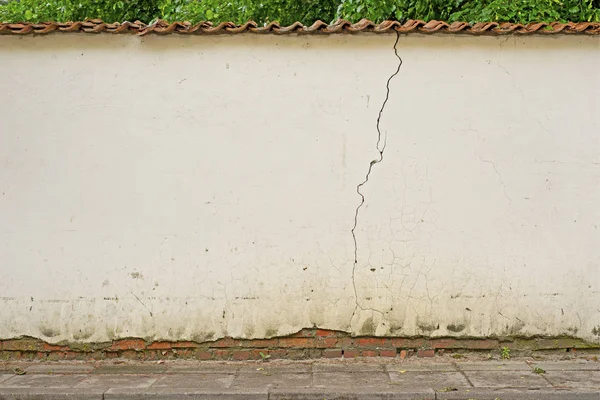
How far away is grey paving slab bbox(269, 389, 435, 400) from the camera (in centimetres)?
548

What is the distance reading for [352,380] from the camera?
591cm

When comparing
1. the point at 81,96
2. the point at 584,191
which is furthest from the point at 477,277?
the point at 81,96

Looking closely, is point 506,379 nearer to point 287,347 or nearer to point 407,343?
point 407,343

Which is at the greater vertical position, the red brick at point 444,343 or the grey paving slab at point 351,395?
the red brick at point 444,343

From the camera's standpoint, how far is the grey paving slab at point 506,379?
5.70 meters

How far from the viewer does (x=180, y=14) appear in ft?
35.7

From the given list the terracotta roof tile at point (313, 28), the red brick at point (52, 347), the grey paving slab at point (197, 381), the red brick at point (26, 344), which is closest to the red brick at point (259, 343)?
the grey paving slab at point (197, 381)

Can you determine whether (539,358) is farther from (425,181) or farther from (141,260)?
(141,260)

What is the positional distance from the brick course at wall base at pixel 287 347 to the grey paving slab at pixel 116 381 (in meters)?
0.57

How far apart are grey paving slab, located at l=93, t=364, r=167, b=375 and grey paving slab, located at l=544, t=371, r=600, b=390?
11.2 ft

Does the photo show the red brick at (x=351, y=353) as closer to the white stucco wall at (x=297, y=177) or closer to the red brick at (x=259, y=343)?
the white stucco wall at (x=297, y=177)

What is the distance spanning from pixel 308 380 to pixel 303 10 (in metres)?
7.09

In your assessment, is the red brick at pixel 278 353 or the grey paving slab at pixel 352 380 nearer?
the grey paving slab at pixel 352 380

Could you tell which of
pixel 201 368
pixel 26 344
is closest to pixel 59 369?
pixel 26 344
